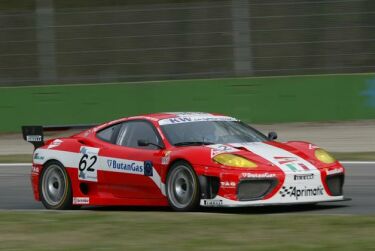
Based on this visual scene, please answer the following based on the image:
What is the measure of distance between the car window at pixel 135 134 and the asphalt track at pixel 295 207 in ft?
2.51

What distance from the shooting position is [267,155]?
9703 millimetres

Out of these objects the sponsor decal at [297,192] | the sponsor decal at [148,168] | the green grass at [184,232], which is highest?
the sponsor decal at [148,168]

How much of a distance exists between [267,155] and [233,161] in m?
0.44

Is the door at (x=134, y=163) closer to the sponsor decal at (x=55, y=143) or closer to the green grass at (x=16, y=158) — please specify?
the sponsor decal at (x=55, y=143)

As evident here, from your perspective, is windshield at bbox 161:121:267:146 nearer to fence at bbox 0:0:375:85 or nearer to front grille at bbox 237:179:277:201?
front grille at bbox 237:179:277:201

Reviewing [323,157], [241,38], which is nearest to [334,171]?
[323,157]

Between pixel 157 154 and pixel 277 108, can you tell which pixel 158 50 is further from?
pixel 157 154

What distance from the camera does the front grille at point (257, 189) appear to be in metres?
9.36

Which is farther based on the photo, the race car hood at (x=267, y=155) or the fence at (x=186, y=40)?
the fence at (x=186, y=40)

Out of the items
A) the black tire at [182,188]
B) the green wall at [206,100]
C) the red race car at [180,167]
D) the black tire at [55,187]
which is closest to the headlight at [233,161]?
the red race car at [180,167]

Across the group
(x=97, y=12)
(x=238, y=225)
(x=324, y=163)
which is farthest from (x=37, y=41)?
(x=238, y=225)

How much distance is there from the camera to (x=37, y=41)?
21.1m

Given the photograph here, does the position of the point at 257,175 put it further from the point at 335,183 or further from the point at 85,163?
the point at 85,163

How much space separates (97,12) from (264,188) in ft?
39.7
